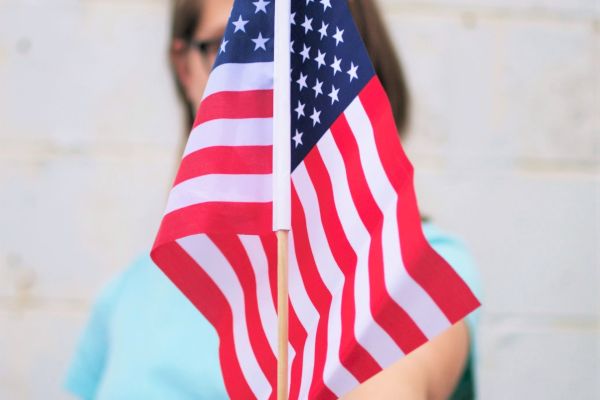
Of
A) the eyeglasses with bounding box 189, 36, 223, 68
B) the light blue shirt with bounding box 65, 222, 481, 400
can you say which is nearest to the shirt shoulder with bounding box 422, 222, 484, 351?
the light blue shirt with bounding box 65, 222, 481, 400

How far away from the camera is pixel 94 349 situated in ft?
4.48

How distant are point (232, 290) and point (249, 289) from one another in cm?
2

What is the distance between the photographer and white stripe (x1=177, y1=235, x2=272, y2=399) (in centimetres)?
81

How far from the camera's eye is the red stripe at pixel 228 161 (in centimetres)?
79

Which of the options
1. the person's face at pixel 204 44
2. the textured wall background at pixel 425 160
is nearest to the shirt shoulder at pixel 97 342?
the person's face at pixel 204 44

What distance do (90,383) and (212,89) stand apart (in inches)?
28.5

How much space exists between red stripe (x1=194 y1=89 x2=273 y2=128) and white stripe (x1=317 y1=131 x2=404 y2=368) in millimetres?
59

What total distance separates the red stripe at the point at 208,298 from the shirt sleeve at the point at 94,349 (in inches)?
21.4

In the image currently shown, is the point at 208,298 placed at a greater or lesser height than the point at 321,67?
lesser

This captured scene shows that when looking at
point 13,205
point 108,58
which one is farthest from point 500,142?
point 13,205

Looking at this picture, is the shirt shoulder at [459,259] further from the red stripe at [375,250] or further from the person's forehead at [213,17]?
the person's forehead at [213,17]

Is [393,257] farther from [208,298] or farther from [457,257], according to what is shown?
[457,257]

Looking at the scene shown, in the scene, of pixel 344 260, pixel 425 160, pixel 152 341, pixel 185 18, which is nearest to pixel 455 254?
pixel 344 260

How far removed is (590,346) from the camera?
1.76m
